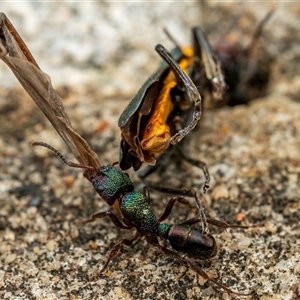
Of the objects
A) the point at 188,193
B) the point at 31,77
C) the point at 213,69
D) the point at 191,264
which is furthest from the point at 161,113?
the point at 191,264

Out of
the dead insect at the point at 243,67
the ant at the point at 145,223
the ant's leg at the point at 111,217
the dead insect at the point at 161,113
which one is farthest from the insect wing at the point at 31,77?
the dead insect at the point at 243,67

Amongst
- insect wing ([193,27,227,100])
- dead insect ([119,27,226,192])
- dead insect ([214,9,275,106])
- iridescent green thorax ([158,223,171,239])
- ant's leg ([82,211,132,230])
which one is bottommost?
ant's leg ([82,211,132,230])

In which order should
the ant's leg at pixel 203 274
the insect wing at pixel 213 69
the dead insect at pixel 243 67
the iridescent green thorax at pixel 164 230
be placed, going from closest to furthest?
the ant's leg at pixel 203 274, the iridescent green thorax at pixel 164 230, the insect wing at pixel 213 69, the dead insect at pixel 243 67

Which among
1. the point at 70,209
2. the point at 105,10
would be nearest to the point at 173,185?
the point at 70,209

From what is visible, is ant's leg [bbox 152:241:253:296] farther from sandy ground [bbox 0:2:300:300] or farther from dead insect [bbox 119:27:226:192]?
dead insect [bbox 119:27:226:192]

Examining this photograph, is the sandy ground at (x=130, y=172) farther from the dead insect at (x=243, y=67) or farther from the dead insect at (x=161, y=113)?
the dead insect at (x=161, y=113)

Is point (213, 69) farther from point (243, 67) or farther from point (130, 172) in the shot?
point (243, 67)

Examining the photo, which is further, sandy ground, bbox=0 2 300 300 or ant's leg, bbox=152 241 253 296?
sandy ground, bbox=0 2 300 300

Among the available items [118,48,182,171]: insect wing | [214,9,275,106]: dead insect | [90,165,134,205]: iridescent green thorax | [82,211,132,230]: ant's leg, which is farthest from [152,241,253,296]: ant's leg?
[214,9,275,106]: dead insect
